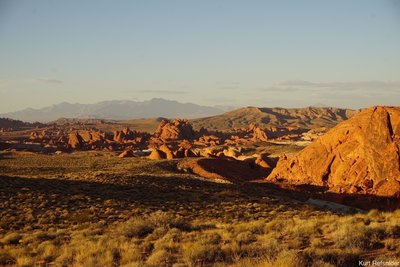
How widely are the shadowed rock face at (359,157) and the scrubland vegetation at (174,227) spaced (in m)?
4.03

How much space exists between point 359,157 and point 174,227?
63.3ft

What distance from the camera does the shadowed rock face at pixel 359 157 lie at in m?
28.9

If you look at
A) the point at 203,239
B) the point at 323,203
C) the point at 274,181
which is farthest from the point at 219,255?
the point at 274,181

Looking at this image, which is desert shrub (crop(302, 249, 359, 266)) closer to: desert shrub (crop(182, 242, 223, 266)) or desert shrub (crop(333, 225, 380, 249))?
desert shrub (crop(333, 225, 380, 249))

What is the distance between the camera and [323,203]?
92.9 ft

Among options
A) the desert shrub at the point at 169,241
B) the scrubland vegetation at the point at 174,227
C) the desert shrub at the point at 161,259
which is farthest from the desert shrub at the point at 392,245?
the desert shrub at the point at 169,241

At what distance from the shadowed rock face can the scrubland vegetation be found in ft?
13.2

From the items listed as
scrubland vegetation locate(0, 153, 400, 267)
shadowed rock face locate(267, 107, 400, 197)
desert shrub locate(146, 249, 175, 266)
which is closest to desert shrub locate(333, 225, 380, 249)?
scrubland vegetation locate(0, 153, 400, 267)

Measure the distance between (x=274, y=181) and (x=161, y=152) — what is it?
31.3m

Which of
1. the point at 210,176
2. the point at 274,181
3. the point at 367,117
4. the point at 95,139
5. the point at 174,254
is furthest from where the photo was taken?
the point at 95,139

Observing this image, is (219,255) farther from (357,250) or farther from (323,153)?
(323,153)

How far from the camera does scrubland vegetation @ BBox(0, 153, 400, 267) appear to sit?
465 inches

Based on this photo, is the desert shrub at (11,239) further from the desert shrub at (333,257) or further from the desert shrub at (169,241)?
the desert shrub at (333,257)

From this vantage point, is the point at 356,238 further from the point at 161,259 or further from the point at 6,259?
the point at 6,259
